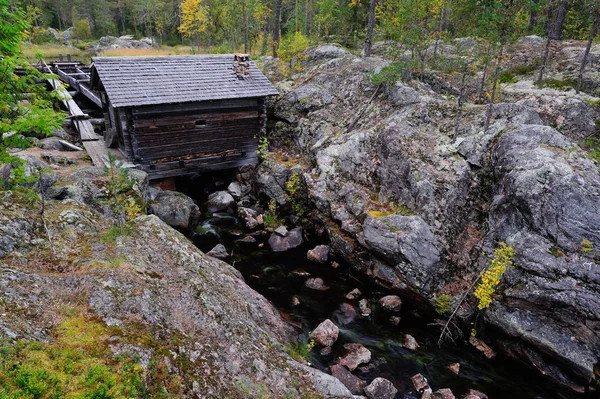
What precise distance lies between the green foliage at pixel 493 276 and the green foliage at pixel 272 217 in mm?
9036

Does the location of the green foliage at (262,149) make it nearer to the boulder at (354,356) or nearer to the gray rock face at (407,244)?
the gray rock face at (407,244)

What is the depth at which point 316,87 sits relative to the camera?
2122 centimetres

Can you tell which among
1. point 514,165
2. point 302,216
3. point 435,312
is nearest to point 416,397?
point 435,312

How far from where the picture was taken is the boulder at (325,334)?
1109 cm

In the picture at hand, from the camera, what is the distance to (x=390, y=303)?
12828 millimetres

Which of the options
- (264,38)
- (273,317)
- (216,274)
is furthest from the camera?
(264,38)

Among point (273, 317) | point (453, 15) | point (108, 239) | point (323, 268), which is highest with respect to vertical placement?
point (453, 15)

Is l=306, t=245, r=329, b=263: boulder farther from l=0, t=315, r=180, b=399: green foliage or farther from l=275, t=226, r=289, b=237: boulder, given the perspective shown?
l=0, t=315, r=180, b=399: green foliage

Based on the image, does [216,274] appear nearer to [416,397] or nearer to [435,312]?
[416,397]

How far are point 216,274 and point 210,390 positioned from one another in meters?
3.51

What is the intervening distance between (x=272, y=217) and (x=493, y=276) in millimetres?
9782

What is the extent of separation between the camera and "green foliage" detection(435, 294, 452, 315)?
12.1m

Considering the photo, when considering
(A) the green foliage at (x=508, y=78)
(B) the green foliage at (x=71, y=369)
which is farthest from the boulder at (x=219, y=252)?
(A) the green foliage at (x=508, y=78)

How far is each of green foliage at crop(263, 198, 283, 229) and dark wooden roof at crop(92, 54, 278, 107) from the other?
5.69m
